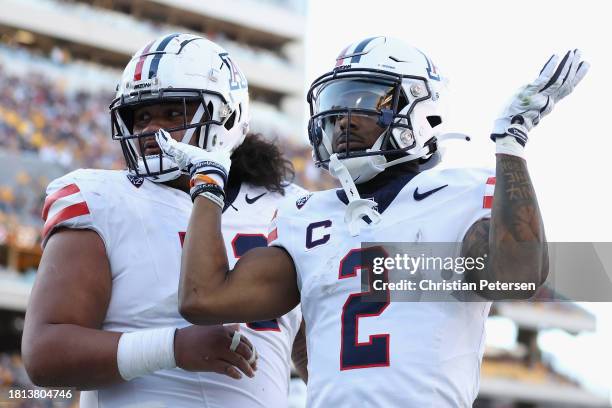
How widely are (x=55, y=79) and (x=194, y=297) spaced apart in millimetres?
21466

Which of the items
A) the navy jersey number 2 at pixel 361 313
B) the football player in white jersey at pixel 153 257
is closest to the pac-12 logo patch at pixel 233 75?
the football player in white jersey at pixel 153 257

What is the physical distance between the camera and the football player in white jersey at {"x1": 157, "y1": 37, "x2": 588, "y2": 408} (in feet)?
9.27

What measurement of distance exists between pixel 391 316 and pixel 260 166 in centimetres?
129

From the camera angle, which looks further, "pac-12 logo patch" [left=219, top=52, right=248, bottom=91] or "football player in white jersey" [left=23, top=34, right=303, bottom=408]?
"pac-12 logo patch" [left=219, top=52, right=248, bottom=91]

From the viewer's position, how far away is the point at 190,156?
3393mm

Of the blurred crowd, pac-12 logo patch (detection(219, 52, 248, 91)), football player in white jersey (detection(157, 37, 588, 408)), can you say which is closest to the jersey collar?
football player in white jersey (detection(157, 37, 588, 408))

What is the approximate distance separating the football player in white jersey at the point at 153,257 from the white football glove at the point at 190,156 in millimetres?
110

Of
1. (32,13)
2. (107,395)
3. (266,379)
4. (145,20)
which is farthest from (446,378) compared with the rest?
(145,20)

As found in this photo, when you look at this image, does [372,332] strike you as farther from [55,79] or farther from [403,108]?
[55,79]

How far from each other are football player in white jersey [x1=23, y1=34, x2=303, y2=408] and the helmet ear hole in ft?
2.55

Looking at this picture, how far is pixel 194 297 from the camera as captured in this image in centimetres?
308

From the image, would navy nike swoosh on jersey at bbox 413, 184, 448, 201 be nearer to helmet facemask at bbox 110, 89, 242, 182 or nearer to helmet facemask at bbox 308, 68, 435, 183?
helmet facemask at bbox 308, 68, 435, 183

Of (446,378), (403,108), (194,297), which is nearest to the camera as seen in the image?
(446,378)

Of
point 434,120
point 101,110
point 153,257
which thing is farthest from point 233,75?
point 101,110
